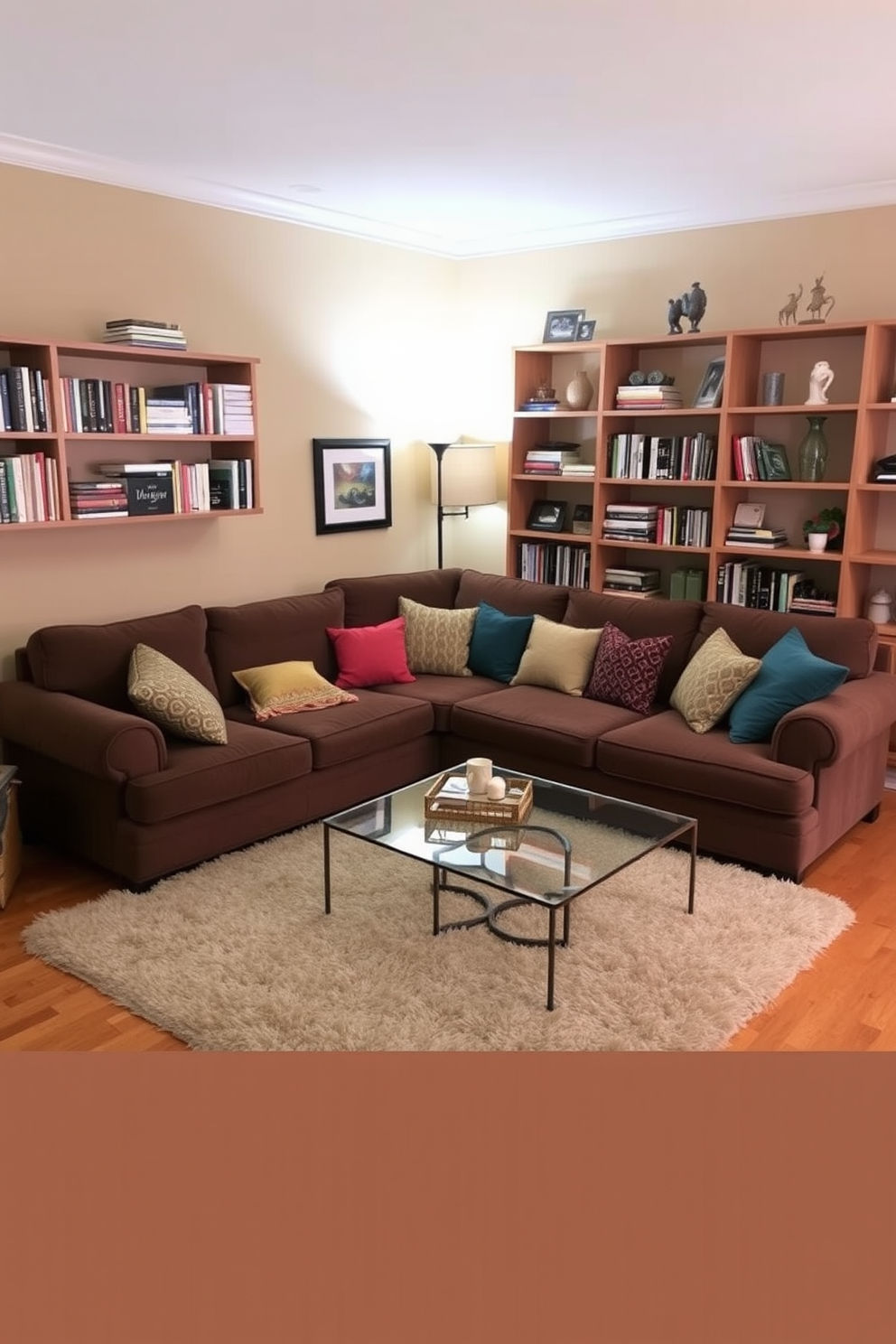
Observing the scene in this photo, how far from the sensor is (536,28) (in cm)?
277

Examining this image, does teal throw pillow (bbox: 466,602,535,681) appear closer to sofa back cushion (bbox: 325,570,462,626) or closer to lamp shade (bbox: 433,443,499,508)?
sofa back cushion (bbox: 325,570,462,626)

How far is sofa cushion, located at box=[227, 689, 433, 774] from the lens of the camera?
12.9 feet

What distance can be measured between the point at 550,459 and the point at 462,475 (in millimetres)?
471

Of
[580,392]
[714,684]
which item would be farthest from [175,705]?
[580,392]

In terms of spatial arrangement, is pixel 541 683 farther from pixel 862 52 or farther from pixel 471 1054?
pixel 471 1054

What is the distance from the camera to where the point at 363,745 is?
4035 mm

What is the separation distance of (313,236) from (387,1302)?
17.6ft

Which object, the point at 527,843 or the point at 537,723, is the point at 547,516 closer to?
the point at 537,723

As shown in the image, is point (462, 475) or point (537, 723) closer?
point (537, 723)

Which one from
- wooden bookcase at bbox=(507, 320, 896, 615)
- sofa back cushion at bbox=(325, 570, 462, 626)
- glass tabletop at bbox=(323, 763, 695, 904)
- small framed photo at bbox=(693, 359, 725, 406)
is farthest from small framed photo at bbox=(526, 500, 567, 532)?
glass tabletop at bbox=(323, 763, 695, 904)

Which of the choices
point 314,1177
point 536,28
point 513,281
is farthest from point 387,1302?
point 513,281

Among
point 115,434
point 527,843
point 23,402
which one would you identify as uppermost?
point 23,402

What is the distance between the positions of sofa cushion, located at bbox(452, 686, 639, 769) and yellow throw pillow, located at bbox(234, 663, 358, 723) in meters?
0.52

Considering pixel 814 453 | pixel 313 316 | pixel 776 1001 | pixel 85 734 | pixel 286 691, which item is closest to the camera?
pixel 776 1001
